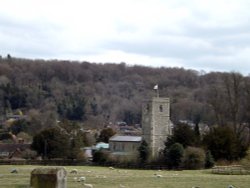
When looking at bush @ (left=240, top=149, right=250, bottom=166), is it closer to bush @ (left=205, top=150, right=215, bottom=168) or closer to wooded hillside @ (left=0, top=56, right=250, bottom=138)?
bush @ (left=205, top=150, right=215, bottom=168)

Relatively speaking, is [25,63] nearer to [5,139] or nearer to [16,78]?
[16,78]

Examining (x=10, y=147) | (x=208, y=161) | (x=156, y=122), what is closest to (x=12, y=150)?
(x=10, y=147)

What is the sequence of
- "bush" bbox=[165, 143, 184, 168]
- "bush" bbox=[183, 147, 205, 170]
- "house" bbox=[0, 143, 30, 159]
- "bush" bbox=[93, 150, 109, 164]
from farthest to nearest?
1. "house" bbox=[0, 143, 30, 159]
2. "bush" bbox=[93, 150, 109, 164]
3. "bush" bbox=[165, 143, 184, 168]
4. "bush" bbox=[183, 147, 205, 170]

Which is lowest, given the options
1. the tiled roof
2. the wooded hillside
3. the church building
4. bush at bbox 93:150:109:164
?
bush at bbox 93:150:109:164

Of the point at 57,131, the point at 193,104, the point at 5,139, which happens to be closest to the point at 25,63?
the point at 193,104

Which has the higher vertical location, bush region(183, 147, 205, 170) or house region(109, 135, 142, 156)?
house region(109, 135, 142, 156)

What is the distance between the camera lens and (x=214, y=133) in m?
54.6

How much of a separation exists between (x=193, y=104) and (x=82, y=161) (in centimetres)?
7751

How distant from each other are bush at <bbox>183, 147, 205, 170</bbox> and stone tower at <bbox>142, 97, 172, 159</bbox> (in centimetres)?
1037

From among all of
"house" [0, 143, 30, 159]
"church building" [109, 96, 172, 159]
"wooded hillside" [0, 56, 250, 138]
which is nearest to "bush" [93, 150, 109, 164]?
"church building" [109, 96, 172, 159]

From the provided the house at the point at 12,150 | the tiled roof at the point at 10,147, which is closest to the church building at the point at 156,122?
the house at the point at 12,150

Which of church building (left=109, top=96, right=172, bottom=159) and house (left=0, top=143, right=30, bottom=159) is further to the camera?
house (left=0, top=143, right=30, bottom=159)

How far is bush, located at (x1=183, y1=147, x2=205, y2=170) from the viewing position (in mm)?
49625

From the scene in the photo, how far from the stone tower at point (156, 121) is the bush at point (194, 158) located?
10367mm
